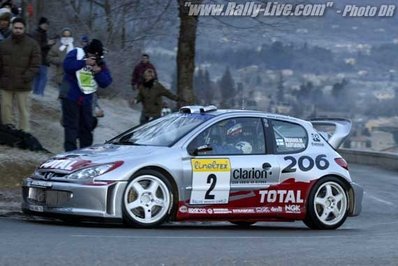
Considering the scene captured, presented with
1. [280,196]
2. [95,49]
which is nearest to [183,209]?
[280,196]

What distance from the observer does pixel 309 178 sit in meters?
12.6

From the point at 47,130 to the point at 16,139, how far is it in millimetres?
4193

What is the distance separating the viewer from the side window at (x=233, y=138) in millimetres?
12133

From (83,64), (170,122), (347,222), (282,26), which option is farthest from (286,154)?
(282,26)

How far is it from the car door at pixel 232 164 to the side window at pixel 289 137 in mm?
187

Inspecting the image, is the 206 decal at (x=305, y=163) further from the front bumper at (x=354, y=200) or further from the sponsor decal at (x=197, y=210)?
the sponsor decal at (x=197, y=210)

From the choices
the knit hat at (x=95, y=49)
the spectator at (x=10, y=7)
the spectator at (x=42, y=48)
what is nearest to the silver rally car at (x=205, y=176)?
the knit hat at (x=95, y=49)

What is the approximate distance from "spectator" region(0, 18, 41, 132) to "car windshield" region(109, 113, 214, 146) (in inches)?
132

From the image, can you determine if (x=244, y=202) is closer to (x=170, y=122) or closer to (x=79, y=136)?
(x=170, y=122)

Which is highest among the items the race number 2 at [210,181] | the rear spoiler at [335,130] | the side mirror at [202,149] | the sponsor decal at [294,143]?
the rear spoiler at [335,130]

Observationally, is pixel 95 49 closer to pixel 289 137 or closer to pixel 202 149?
pixel 289 137

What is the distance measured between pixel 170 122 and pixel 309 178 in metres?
1.78

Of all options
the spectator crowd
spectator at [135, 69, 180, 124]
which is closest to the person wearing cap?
the spectator crowd

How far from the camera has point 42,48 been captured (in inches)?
838
